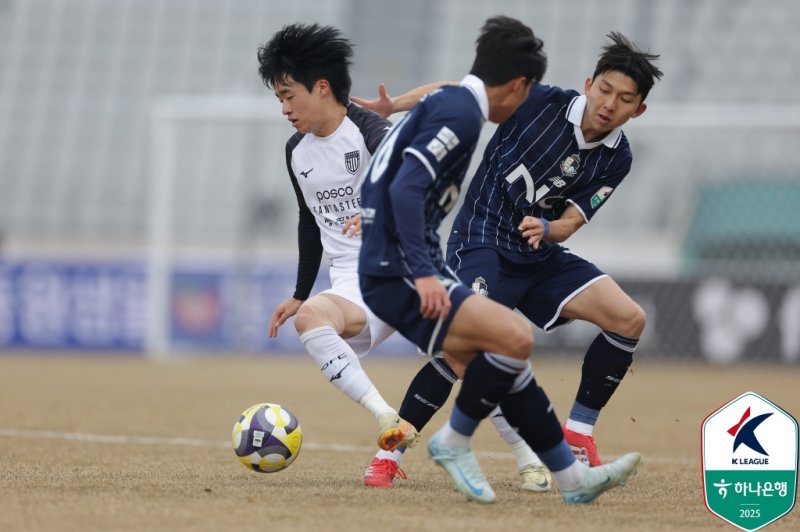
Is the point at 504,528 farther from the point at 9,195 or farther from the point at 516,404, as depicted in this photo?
the point at 9,195

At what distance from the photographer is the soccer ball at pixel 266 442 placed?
5277 mm

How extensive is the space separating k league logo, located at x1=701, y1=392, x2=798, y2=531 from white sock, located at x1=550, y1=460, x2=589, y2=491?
1.74ft

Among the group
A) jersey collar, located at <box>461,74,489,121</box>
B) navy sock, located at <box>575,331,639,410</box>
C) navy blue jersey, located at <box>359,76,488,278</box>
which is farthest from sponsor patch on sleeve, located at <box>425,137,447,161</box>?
navy sock, located at <box>575,331,639,410</box>

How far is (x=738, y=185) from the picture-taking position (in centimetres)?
1694

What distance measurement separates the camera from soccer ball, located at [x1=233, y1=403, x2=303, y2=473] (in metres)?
5.28

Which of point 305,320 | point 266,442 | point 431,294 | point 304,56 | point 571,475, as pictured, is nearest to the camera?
point 431,294

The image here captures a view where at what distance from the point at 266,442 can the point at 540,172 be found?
188cm

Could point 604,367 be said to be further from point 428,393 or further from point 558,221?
point 428,393

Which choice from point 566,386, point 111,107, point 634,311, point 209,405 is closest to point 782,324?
point 566,386

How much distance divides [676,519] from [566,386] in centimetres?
825

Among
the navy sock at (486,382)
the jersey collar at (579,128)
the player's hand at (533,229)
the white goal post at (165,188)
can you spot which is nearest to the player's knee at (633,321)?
the player's hand at (533,229)

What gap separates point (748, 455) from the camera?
4281mm

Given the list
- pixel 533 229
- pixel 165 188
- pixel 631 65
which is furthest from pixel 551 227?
pixel 165 188

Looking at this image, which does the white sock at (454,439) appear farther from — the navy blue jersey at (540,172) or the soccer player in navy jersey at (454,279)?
the navy blue jersey at (540,172)
